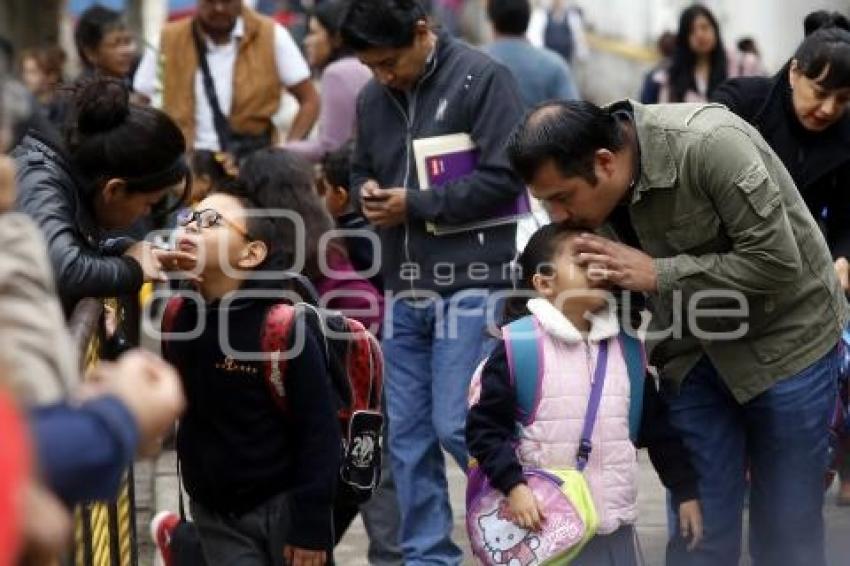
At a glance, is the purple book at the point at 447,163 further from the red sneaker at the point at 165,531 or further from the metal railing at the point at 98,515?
the red sneaker at the point at 165,531

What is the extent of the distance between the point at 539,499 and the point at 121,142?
1499mm

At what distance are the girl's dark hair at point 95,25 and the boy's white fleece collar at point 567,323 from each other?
19.3 feet

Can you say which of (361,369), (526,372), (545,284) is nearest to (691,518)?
(526,372)

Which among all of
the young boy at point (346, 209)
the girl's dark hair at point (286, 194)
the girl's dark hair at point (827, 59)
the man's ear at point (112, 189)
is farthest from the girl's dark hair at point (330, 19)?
the man's ear at point (112, 189)

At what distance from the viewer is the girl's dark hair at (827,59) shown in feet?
20.4

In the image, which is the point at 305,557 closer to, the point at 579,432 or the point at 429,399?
the point at 579,432

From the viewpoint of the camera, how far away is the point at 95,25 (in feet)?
36.0

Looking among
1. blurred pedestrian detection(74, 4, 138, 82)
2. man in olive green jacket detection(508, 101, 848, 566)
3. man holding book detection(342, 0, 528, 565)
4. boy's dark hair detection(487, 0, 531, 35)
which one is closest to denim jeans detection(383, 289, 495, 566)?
man holding book detection(342, 0, 528, 565)

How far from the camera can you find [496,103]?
7047 mm

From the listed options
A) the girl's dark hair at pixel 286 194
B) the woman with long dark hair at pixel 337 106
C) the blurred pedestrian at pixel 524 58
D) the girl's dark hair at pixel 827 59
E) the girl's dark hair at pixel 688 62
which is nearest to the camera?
the girl's dark hair at pixel 286 194

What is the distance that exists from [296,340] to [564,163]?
0.83m

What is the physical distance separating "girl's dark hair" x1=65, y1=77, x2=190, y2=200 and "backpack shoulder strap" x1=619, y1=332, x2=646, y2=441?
1.34 m

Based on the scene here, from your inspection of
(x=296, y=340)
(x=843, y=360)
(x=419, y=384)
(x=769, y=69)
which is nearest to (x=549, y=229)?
(x=296, y=340)

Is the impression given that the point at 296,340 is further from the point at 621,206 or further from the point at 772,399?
the point at 772,399
